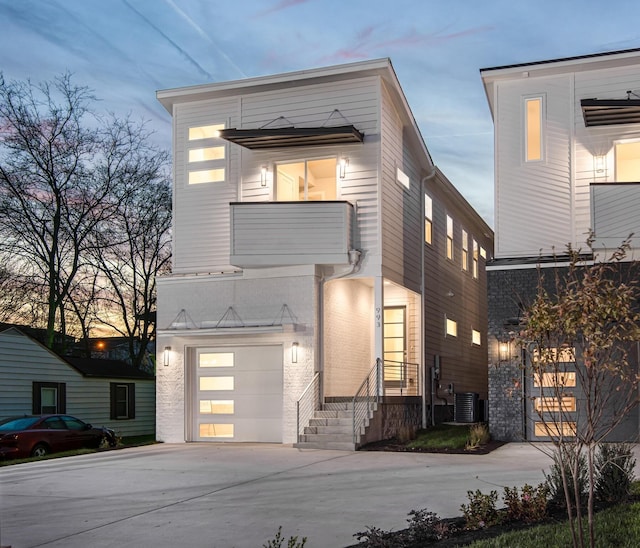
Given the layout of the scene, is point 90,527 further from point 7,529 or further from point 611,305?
point 611,305

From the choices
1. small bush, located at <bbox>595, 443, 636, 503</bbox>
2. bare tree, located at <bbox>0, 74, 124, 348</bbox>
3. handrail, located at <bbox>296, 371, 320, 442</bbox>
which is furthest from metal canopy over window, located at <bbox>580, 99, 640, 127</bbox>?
bare tree, located at <bbox>0, 74, 124, 348</bbox>

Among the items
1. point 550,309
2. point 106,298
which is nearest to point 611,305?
point 550,309

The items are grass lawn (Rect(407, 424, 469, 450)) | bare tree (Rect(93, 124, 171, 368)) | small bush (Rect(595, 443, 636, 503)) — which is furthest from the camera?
bare tree (Rect(93, 124, 171, 368))

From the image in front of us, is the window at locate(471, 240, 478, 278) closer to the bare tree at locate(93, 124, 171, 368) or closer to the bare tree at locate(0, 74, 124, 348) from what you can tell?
the bare tree at locate(93, 124, 171, 368)

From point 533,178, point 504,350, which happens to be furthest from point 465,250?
point 504,350

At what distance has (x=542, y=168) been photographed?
18484 millimetres

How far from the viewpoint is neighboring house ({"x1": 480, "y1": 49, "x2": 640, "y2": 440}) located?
1798cm

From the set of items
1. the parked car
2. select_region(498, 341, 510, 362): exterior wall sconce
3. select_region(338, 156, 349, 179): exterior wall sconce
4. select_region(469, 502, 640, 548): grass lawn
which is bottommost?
the parked car

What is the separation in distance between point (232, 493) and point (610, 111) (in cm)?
1167

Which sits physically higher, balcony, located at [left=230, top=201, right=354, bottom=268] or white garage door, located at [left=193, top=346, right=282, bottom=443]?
balcony, located at [left=230, top=201, right=354, bottom=268]

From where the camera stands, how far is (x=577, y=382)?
1752cm

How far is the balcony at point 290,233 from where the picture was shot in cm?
1883

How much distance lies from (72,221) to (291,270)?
45.7 ft

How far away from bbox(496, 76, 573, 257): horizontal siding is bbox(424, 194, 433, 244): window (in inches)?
203
